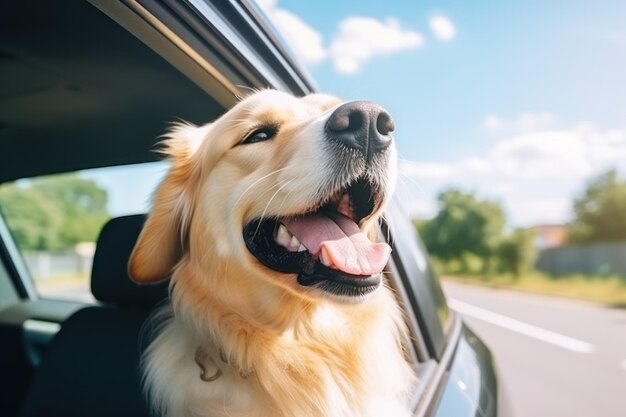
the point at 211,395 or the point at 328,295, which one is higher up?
the point at 328,295

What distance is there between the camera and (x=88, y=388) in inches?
77.8

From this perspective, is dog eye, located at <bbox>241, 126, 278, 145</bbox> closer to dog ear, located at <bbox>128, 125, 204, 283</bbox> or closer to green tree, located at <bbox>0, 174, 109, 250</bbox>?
dog ear, located at <bbox>128, 125, 204, 283</bbox>

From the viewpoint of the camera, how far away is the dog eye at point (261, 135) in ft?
5.70

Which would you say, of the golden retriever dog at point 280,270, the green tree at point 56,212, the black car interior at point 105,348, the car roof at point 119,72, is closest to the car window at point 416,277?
the golden retriever dog at point 280,270

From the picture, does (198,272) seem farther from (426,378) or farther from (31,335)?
(31,335)

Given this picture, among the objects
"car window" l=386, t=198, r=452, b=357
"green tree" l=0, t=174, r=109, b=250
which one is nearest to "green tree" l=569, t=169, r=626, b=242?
"green tree" l=0, t=174, r=109, b=250

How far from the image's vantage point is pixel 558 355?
9672 millimetres

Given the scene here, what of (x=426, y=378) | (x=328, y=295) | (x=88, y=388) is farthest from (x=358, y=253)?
(x=88, y=388)

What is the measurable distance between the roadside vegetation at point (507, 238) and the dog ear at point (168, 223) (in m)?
23.4

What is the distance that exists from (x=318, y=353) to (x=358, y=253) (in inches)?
15.0

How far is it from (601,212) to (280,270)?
42.1 meters

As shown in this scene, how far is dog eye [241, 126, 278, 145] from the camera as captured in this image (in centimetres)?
174

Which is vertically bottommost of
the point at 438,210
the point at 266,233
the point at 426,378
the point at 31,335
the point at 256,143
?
the point at 438,210

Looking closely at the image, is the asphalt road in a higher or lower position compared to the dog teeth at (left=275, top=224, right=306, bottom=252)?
lower
